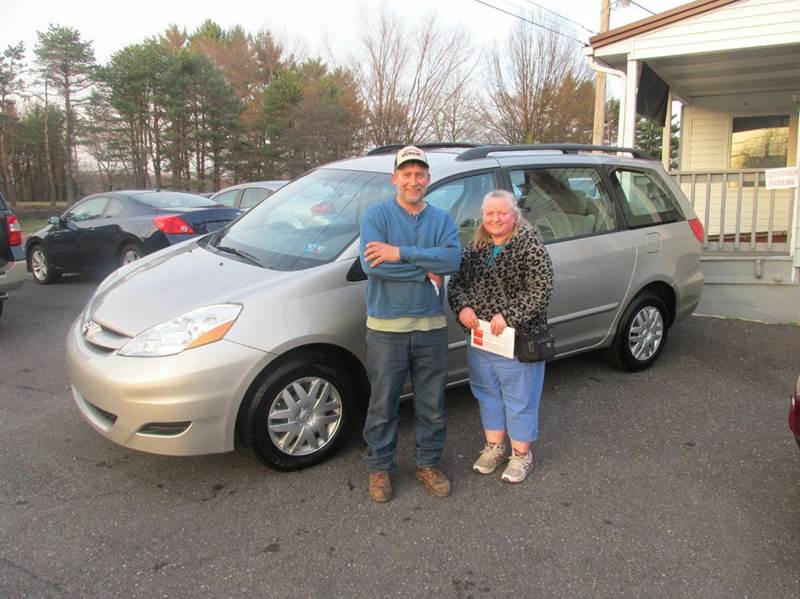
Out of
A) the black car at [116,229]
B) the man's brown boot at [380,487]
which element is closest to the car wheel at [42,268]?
the black car at [116,229]

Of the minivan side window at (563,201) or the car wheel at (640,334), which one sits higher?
the minivan side window at (563,201)

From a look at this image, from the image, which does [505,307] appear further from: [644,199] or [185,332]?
[644,199]

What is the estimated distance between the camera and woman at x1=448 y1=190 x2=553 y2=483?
296cm

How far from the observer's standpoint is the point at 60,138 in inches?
1335

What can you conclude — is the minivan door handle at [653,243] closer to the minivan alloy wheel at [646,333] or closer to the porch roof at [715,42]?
the minivan alloy wheel at [646,333]

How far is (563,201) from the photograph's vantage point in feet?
14.3

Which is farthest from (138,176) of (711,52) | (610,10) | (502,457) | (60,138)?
(502,457)

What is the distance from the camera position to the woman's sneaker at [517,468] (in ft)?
10.6

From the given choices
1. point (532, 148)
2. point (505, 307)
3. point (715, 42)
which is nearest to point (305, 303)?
point (505, 307)

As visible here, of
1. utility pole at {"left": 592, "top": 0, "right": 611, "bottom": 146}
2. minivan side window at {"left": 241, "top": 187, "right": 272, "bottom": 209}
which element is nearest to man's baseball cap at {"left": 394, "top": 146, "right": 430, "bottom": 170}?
minivan side window at {"left": 241, "top": 187, "right": 272, "bottom": 209}

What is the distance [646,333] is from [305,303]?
300 centimetres

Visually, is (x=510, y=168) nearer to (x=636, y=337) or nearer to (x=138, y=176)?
(x=636, y=337)

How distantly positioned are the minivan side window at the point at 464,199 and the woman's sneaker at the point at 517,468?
128 cm

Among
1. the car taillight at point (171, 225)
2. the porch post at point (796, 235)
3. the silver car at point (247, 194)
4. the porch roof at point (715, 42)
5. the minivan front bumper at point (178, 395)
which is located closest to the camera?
the minivan front bumper at point (178, 395)
